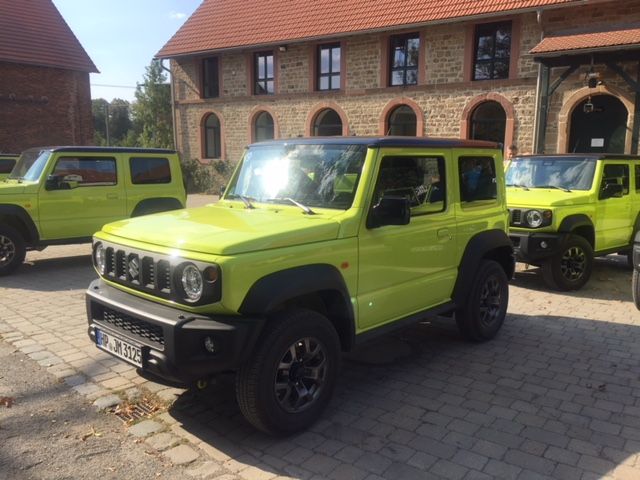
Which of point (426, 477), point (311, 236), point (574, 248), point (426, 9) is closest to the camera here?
point (426, 477)

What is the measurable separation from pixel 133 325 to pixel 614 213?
24.7 feet

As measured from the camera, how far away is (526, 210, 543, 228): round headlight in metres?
7.28

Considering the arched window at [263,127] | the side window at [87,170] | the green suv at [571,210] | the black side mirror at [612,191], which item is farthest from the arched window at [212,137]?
the black side mirror at [612,191]

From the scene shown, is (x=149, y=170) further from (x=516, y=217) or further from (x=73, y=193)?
(x=516, y=217)

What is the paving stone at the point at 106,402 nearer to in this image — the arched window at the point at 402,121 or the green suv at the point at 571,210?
the green suv at the point at 571,210

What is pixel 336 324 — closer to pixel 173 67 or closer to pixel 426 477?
pixel 426 477

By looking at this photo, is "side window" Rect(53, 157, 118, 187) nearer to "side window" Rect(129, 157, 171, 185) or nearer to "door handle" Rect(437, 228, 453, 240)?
"side window" Rect(129, 157, 171, 185)

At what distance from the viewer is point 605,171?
7.98 meters

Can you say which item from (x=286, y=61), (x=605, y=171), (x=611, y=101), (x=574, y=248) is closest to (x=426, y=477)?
(x=574, y=248)

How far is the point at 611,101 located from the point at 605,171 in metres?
8.38

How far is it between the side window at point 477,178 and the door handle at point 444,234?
0.39 metres

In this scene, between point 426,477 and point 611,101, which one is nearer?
point 426,477

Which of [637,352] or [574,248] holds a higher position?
[574,248]

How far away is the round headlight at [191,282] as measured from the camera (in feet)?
10.3
